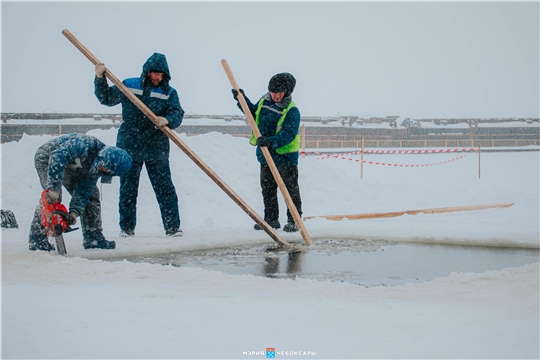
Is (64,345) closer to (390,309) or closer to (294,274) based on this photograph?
(390,309)

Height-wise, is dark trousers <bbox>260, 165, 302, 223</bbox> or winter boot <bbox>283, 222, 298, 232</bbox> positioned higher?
dark trousers <bbox>260, 165, 302, 223</bbox>

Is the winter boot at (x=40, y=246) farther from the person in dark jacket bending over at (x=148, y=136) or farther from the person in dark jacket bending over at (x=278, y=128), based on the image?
the person in dark jacket bending over at (x=278, y=128)

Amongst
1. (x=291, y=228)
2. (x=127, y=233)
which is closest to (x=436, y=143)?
(x=291, y=228)

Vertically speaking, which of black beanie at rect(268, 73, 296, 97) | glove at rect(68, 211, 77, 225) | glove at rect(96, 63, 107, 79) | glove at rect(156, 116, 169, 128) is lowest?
glove at rect(68, 211, 77, 225)

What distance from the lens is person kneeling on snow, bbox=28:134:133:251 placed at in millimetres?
4703

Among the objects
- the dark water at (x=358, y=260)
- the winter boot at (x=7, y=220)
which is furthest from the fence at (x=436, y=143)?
the dark water at (x=358, y=260)

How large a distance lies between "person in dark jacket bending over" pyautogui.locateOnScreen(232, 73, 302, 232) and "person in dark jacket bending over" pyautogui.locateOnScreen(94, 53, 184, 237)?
0.87m

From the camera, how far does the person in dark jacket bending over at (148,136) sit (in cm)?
→ 588

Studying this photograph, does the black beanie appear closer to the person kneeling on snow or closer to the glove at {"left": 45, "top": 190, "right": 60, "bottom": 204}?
the person kneeling on snow

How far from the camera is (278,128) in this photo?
259 inches

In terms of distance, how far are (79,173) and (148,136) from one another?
1.12 meters

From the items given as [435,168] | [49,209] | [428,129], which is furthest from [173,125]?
[428,129]

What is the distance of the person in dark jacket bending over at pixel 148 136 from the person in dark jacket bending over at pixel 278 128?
0.87m

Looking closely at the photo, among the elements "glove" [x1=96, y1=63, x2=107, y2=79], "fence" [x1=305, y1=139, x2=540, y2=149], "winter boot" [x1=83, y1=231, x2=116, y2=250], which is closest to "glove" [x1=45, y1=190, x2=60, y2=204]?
"winter boot" [x1=83, y1=231, x2=116, y2=250]
